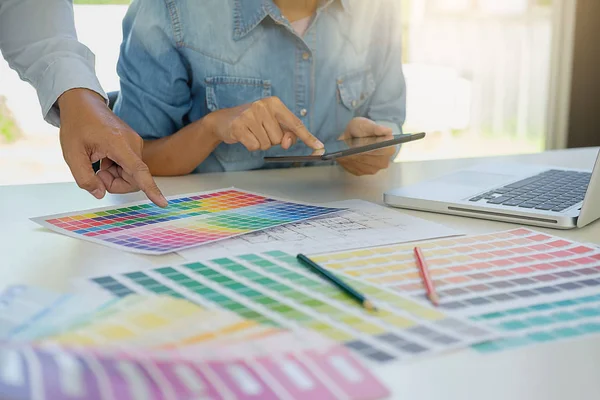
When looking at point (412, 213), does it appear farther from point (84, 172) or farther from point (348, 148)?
point (84, 172)

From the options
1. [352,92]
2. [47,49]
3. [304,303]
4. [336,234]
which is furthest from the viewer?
[352,92]

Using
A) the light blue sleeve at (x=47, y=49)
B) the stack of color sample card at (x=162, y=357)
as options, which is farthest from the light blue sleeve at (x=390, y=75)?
the stack of color sample card at (x=162, y=357)

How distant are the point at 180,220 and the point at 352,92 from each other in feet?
2.06

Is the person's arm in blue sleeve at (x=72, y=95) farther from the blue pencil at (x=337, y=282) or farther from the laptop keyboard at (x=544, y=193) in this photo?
the laptop keyboard at (x=544, y=193)

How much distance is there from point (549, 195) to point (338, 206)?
266 millimetres

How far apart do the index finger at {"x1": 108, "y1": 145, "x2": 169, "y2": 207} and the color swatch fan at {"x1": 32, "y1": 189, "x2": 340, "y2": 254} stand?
0.02m

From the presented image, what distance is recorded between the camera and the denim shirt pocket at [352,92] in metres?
1.35

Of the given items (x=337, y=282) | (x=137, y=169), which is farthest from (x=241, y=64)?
(x=337, y=282)

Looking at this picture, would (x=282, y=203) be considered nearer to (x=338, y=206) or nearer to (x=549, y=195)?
(x=338, y=206)

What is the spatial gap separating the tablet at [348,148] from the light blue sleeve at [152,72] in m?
0.34

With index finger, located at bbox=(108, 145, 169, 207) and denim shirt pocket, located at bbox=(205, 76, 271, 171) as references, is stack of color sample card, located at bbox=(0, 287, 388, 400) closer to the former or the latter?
index finger, located at bbox=(108, 145, 169, 207)

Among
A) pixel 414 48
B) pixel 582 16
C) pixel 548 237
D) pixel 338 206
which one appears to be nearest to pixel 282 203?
pixel 338 206

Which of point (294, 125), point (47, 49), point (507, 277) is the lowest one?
point (507, 277)

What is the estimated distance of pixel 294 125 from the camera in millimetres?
955
